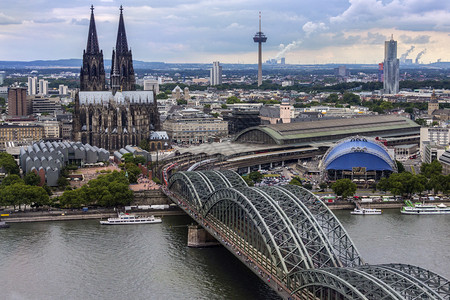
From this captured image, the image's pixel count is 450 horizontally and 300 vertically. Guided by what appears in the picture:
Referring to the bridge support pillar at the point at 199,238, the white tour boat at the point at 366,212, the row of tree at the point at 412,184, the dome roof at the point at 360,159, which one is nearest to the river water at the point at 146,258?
the bridge support pillar at the point at 199,238

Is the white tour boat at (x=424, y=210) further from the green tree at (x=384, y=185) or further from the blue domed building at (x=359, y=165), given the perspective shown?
the blue domed building at (x=359, y=165)

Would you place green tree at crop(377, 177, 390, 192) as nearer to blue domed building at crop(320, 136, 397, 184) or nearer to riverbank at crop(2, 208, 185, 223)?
blue domed building at crop(320, 136, 397, 184)

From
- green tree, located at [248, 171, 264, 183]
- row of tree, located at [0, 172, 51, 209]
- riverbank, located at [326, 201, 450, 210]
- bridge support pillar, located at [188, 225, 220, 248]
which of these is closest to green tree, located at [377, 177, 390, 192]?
riverbank, located at [326, 201, 450, 210]

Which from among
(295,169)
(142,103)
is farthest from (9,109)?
(295,169)

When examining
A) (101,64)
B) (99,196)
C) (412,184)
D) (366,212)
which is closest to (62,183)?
(99,196)

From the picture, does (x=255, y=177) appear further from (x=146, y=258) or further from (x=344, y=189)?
(x=146, y=258)

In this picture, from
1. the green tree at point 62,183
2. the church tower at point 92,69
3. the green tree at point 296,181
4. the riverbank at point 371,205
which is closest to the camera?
the riverbank at point 371,205
